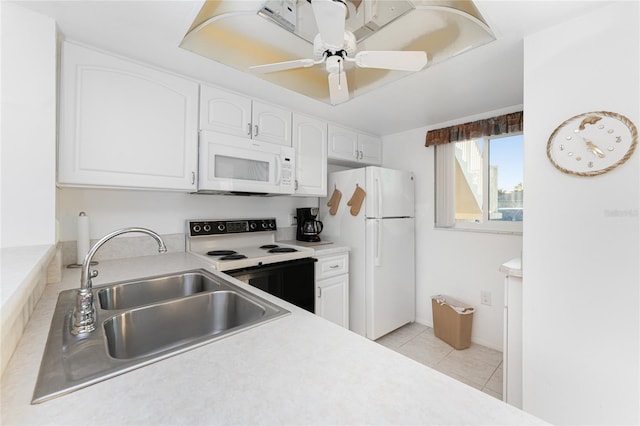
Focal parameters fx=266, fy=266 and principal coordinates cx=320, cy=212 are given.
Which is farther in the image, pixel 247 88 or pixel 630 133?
pixel 247 88

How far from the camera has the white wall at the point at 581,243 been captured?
41.7 inches

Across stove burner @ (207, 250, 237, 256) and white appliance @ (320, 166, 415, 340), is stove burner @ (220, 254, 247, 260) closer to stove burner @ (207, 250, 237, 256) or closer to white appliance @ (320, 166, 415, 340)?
stove burner @ (207, 250, 237, 256)

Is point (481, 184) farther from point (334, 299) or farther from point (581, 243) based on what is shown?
point (334, 299)

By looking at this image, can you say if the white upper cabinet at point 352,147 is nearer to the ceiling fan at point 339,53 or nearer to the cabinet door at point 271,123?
the cabinet door at point 271,123

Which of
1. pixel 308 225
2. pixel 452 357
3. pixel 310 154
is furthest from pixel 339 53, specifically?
pixel 452 357

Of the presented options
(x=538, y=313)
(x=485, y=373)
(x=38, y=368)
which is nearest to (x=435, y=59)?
(x=538, y=313)

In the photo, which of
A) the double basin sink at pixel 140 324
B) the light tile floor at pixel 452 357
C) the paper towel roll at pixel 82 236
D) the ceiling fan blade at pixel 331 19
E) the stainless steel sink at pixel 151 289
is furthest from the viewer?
the light tile floor at pixel 452 357

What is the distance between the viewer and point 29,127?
119 cm

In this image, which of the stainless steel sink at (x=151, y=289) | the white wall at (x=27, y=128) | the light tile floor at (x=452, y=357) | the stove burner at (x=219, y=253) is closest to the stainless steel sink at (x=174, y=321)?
the stainless steel sink at (x=151, y=289)

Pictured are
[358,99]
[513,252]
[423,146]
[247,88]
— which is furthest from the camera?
[423,146]

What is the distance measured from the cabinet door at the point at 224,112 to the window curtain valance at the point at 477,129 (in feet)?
5.93

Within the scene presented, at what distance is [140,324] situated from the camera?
100cm

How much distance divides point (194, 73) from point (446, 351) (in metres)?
2.96

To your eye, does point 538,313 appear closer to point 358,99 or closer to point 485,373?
point 485,373
